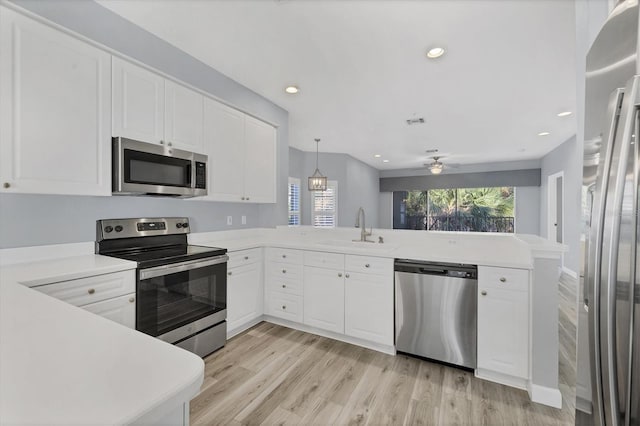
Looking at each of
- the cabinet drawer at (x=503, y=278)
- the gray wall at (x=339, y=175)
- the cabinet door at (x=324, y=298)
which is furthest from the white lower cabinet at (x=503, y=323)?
the gray wall at (x=339, y=175)

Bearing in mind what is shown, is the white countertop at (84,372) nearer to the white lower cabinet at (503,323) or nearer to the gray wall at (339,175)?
the white lower cabinet at (503,323)

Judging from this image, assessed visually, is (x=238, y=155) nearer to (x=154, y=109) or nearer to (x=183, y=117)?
(x=183, y=117)

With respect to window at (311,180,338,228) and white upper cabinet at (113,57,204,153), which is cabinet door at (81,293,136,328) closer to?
white upper cabinet at (113,57,204,153)

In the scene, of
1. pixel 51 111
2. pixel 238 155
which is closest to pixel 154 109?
pixel 51 111

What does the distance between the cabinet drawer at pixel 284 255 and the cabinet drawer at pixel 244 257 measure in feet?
0.40

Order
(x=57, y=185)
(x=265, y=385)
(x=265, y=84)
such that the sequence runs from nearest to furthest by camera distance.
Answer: (x=57, y=185)
(x=265, y=385)
(x=265, y=84)

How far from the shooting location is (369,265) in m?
2.60

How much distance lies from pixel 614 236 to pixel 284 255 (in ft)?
8.71

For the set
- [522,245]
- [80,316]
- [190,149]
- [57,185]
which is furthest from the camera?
[190,149]

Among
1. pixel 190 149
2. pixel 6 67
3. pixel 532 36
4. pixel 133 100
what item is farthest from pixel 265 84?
pixel 532 36

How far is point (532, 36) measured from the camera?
2.28 metres

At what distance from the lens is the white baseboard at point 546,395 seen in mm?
1881

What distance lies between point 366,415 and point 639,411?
1466 millimetres

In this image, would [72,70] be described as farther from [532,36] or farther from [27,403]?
[532,36]
